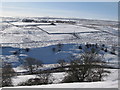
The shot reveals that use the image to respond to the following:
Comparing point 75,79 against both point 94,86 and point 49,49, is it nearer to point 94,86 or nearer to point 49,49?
point 94,86

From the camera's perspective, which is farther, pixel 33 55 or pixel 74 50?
pixel 74 50

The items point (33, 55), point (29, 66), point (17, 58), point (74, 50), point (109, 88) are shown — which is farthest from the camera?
point (74, 50)

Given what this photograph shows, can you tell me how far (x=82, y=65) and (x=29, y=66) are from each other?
12.7 metres

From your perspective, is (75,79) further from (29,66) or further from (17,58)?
(17,58)

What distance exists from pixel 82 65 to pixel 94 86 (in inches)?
156

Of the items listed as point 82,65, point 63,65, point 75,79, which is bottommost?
point 63,65

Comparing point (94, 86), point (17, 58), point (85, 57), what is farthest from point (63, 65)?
point (94, 86)

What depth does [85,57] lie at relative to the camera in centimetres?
805

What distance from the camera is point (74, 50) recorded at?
1119 inches

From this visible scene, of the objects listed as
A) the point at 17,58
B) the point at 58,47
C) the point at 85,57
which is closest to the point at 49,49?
the point at 58,47

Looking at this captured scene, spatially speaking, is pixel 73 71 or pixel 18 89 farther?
pixel 73 71

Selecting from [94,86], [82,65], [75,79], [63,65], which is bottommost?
[63,65]

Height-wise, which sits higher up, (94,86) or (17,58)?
(94,86)

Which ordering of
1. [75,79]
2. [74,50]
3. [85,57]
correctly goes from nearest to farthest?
[75,79]
[85,57]
[74,50]
